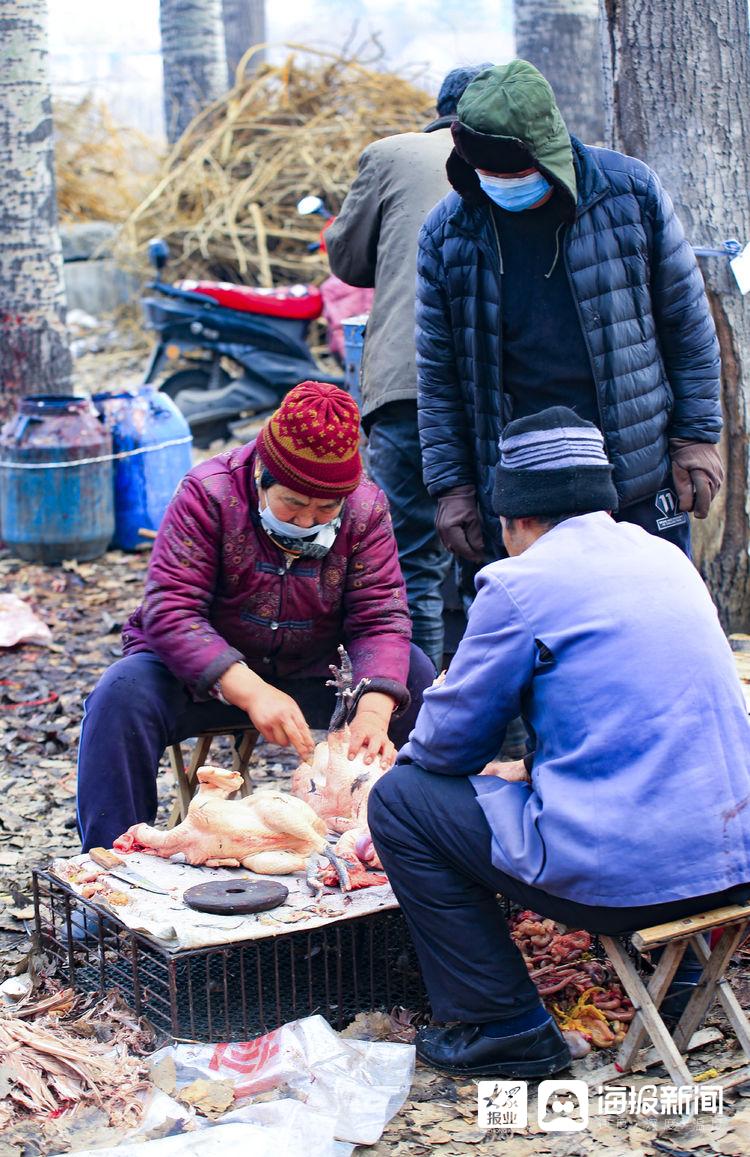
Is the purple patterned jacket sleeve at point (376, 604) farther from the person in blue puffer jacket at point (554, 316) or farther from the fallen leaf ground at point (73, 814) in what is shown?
the fallen leaf ground at point (73, 814)

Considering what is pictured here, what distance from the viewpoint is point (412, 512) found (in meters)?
5.07

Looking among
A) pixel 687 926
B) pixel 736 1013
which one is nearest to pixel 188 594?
pixel 687 926

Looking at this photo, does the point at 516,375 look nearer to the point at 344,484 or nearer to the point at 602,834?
the point at 344,484

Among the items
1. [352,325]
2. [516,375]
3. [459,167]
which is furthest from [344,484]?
[352,325]

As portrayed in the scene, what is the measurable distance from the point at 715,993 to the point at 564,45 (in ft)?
33.7

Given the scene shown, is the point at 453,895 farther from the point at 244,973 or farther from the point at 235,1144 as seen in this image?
the point at 235,1144

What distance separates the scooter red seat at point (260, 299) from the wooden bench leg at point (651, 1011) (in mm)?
7451

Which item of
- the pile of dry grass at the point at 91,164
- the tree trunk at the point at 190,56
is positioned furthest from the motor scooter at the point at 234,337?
the pile of dry grass at the point at 91,164

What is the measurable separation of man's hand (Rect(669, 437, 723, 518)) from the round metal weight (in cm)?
182

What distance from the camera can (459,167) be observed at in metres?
4.00

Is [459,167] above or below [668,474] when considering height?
above

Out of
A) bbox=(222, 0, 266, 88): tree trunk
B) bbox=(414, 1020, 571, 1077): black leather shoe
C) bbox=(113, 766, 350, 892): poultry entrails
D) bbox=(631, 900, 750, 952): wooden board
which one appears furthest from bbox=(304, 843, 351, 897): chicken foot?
bbox=(222, 0, 266, 88): tree trunk

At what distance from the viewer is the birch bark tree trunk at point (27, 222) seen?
26.5 feet

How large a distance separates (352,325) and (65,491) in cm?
261
